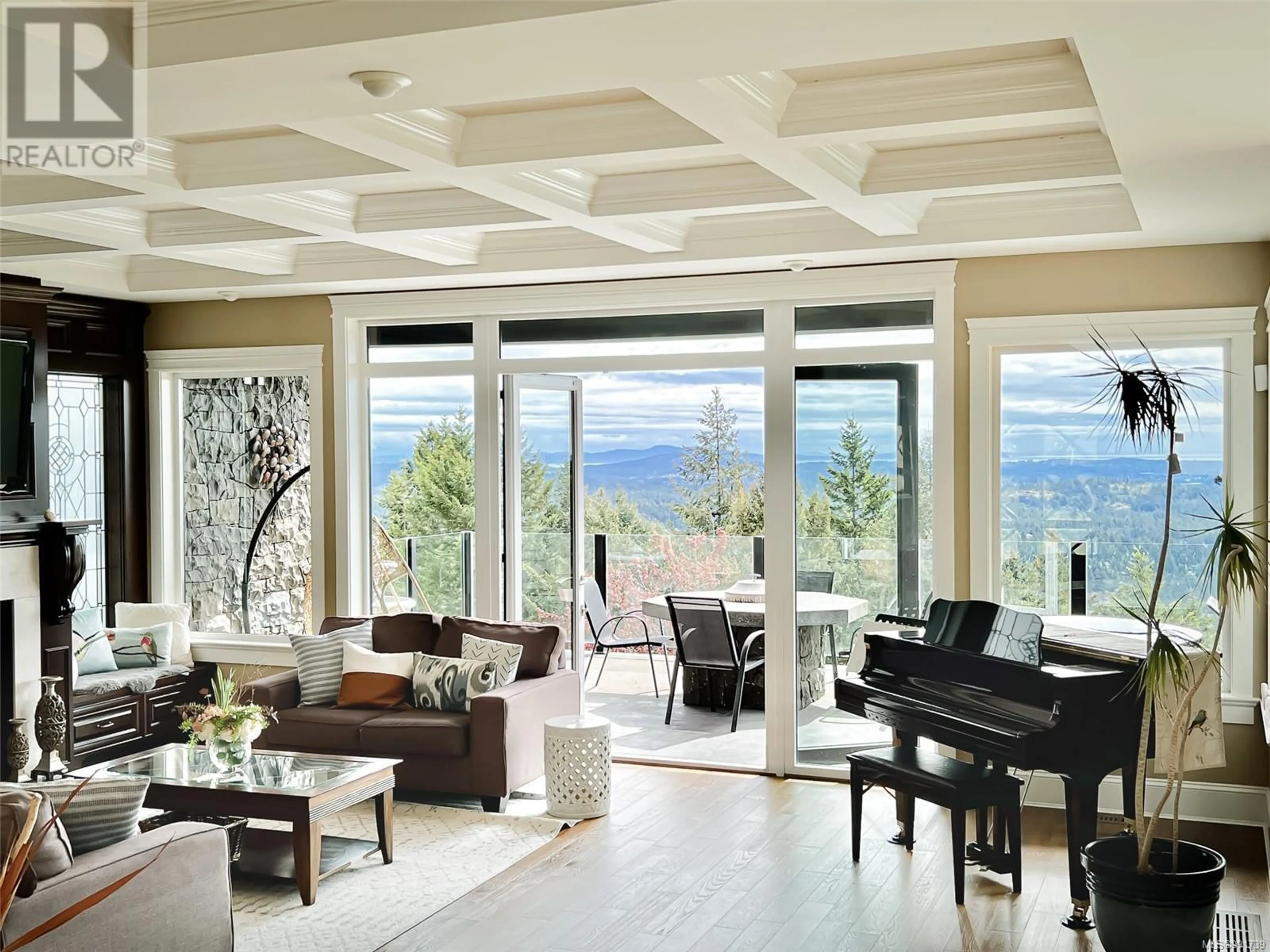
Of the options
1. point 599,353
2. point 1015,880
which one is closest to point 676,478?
point 599,353

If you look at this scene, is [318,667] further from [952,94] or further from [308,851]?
[952,94]

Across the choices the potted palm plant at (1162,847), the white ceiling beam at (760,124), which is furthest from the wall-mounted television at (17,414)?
the potted palm plant at (1162,847)

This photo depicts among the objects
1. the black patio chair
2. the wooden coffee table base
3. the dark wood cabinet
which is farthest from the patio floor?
the dark wood cabinet

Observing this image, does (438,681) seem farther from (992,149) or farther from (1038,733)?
(992,149)

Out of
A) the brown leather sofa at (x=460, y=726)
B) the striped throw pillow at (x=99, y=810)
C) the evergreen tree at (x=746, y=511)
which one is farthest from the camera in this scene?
the evergreen tree at (x=746, y=511)

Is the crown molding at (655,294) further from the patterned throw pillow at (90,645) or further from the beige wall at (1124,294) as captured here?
the patterned throw pillow at (90,645)

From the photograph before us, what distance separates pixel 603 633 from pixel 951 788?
365 cm

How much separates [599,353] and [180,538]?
309 centimetres

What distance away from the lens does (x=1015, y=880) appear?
4574 millimetres

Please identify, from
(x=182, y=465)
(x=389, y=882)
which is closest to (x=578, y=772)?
(x=389, y=882)

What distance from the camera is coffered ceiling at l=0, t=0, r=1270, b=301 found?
2623 mm

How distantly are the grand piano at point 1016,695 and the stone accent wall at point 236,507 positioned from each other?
3853 mm

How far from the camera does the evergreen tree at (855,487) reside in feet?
20.6

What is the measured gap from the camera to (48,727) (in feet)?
19.7
